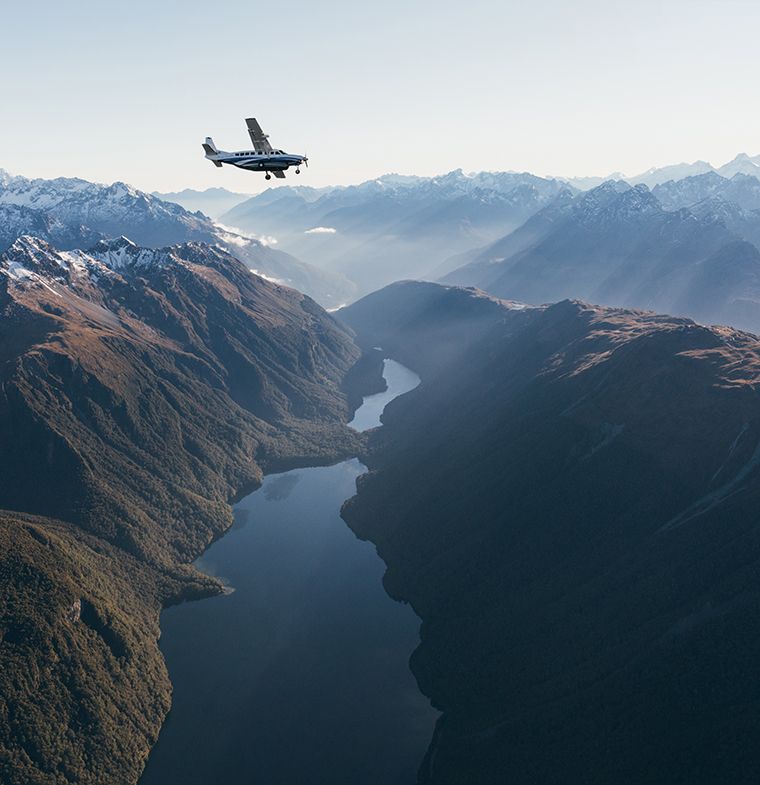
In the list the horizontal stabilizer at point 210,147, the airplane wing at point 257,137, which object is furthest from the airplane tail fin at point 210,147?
the airplane wing at point 257,137

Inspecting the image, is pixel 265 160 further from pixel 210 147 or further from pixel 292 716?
pixel 292 716

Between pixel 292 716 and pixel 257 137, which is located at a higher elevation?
pixel 257 137

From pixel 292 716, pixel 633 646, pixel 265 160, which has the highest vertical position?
pixel 265 160

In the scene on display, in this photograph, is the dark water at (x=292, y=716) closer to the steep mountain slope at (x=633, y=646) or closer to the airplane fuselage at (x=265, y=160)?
the steep mountain slope at (x=633, y=646)

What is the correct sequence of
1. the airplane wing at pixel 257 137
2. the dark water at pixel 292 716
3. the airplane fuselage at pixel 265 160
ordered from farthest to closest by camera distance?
the dark water at pixel 292 716 < the airplane fuselage at pixel 265 160 < the airplane wing at pixel 257 137

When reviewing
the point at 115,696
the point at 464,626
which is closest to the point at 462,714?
the point at 464,626

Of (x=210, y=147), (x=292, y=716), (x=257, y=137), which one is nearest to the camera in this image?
(x=257, y=137)

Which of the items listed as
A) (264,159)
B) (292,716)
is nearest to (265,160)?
(264,159)

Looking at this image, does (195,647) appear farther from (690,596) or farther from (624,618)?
(690,596)
